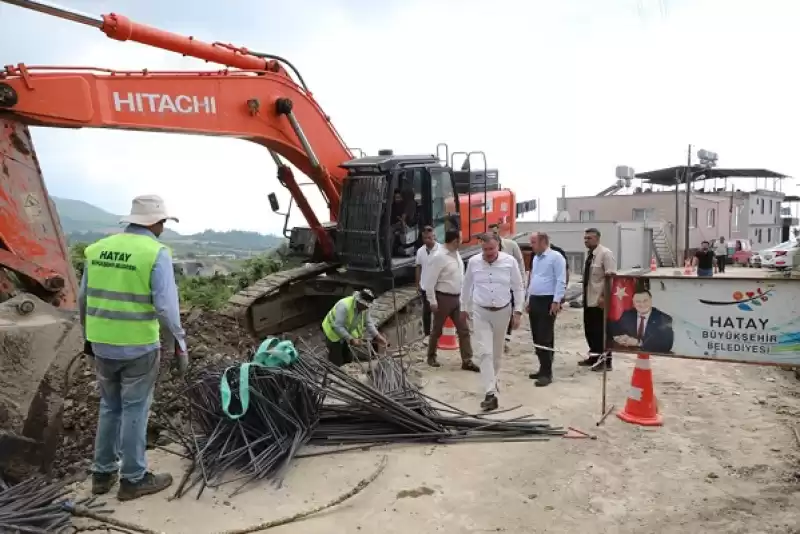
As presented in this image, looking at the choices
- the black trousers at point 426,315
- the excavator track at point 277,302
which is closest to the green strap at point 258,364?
the black trousers at point 426,315

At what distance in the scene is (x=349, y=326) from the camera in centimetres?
730

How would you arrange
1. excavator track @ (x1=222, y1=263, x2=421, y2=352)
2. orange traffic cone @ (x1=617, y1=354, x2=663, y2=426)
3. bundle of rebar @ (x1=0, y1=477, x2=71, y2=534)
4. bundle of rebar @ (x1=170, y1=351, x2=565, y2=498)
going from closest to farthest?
bundle of rebar @ (x1=0, y1=477, x2=71, y2=534)
bundle of rebar @ (x1=170, y1=351, x2=565, y2=498)
orange traffic cone @ (x1=617, y1=354, x2=663, y2=426)
excavator track @ (x1=222, y1=263, x2=421, y2=352)

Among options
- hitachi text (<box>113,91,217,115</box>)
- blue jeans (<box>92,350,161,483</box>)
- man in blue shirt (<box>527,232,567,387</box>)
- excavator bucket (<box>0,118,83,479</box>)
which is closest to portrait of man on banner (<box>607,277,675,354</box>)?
man in blue shirt (<box>527,232,567,387</box>)

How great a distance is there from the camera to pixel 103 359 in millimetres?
4238

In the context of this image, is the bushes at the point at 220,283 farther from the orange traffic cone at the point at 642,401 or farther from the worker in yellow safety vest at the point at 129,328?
the orange traffic cone at the point at 642,401

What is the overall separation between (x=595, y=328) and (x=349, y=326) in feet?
9.60

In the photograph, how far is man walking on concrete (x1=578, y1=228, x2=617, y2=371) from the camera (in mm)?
7609

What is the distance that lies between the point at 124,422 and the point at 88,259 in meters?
1.07

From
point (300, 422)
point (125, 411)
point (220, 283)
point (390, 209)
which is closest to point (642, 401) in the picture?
point (300, 422)

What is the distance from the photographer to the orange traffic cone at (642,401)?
5.87 meters

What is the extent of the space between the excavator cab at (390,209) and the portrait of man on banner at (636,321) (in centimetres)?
349

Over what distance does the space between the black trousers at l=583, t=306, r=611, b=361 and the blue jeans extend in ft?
17.1

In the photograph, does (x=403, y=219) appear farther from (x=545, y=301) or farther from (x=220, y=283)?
(x=220, y=283)

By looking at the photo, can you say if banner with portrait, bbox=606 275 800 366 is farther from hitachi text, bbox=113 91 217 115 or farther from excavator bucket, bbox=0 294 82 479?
hitachi text, bbox=113 91 217 115
